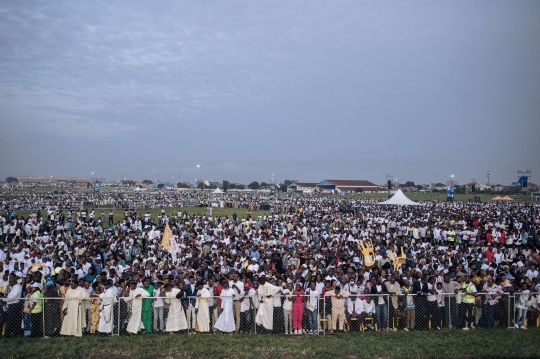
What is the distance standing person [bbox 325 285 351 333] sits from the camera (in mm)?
10078

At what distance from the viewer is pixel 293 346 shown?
30.1 ft

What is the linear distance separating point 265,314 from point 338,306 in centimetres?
182

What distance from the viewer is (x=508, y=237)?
822 inches

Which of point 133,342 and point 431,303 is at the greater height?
point 431,303

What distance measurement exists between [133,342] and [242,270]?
487 cm

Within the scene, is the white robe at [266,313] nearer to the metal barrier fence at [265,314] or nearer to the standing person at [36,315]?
the metal barrier fence at [265,314]

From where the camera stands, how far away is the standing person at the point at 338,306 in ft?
33.1

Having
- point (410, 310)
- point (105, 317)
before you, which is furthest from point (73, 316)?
point (410, 310)

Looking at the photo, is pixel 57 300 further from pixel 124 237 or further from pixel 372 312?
pixel 124 237

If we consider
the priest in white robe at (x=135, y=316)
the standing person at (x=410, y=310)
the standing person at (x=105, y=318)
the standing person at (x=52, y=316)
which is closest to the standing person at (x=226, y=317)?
the priest in white robe at (x=135, y=316)

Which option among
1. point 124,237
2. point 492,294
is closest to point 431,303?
point 492,294

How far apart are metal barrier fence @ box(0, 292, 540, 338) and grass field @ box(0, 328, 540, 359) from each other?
35 cm

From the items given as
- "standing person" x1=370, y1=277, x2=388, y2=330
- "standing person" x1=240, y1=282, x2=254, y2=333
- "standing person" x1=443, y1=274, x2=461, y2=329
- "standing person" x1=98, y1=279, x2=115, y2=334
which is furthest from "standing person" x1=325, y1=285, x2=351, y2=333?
"standing person" x1=98, y1=279, x2=115, y2=334

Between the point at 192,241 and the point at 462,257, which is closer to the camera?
the point at 462,257
